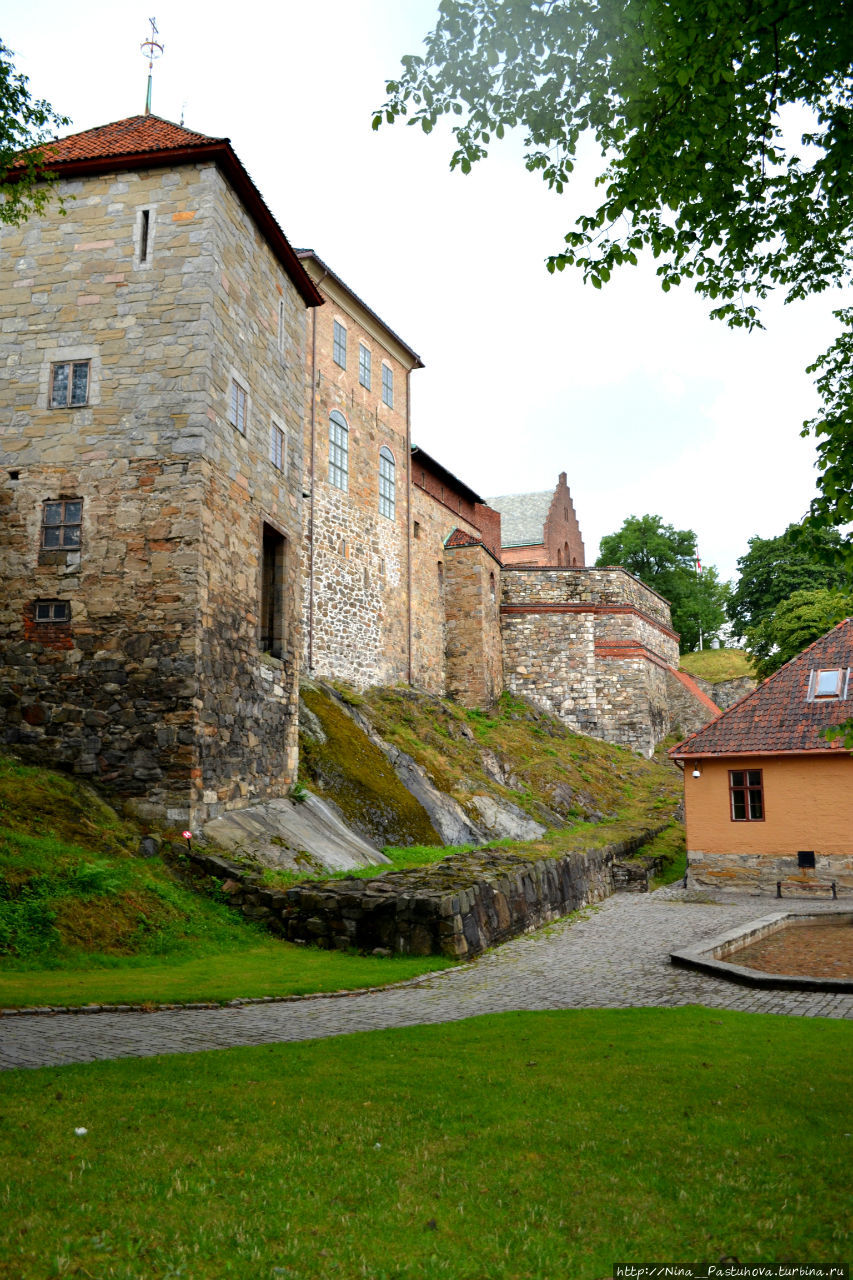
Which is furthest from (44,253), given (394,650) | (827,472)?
(394,650)

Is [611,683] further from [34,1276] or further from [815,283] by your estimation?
[34,1276]

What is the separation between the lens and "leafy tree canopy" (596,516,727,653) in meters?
58.1

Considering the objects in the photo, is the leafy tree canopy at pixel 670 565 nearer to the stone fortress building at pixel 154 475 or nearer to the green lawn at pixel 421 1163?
the stone fortress building at pixel 154 475

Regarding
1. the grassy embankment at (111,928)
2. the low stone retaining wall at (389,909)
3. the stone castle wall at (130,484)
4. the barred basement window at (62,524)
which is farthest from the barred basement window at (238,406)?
the low stone retaining wall at (389,909)

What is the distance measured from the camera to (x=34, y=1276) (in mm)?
3029

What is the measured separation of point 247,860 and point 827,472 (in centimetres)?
869

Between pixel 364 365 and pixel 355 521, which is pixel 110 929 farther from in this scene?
pixel 364 365


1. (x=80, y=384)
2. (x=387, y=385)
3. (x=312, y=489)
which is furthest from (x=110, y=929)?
(x=387, y=385)

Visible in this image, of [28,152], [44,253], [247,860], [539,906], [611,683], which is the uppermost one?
[44,253]

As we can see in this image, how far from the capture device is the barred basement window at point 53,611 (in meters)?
13.1

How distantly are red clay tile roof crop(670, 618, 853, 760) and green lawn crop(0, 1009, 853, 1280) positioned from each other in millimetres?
14155

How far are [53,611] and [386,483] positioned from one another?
16.7m

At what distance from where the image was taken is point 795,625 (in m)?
34.9

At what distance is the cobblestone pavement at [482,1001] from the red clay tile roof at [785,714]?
19.2 ft
